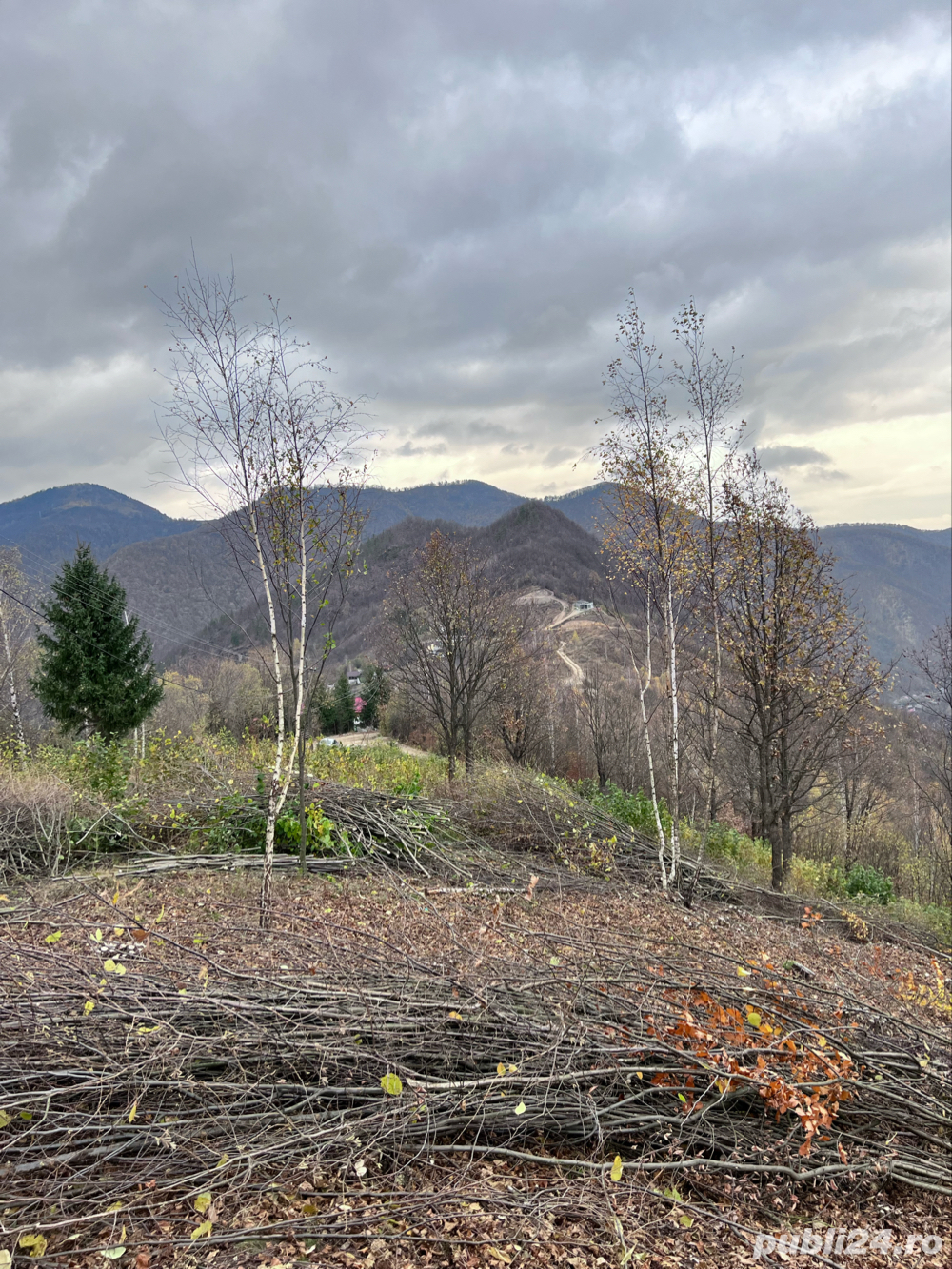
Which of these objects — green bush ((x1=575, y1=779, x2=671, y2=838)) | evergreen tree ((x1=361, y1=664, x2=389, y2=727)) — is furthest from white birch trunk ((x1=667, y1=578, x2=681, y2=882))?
evergreen tree ((x1=361, y1=664, x2=389, y2=727))

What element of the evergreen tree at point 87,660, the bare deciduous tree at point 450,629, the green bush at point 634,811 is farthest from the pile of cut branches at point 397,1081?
the evergreen tree at point 87,660

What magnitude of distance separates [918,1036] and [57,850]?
27.1 ft

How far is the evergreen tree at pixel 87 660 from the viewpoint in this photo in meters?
22.2

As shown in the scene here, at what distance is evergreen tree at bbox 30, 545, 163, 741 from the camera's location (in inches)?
875

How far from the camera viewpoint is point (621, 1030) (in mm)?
3514

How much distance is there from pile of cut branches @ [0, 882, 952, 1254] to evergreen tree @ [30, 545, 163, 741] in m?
21.3

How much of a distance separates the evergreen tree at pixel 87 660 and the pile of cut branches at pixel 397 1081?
2133 centimetres

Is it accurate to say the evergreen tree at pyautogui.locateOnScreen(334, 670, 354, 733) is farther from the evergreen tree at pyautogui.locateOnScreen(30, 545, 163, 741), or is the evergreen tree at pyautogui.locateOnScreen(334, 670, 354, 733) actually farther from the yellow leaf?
the yellow leaf

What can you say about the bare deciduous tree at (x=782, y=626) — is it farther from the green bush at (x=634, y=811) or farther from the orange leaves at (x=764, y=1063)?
the orange leaves at (x=764, y=1063)

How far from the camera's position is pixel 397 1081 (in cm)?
295

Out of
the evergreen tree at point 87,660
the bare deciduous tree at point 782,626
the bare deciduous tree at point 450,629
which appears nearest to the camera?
the bare deciduous tree at point 782,626

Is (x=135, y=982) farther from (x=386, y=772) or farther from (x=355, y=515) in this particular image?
(x=386, y=772)

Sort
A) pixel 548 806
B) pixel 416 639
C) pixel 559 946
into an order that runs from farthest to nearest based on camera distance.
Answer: pixel 416 639, pixel 548 806, pixel 559 946

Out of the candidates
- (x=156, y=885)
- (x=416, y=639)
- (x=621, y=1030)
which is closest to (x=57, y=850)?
(x=156, y=885)
